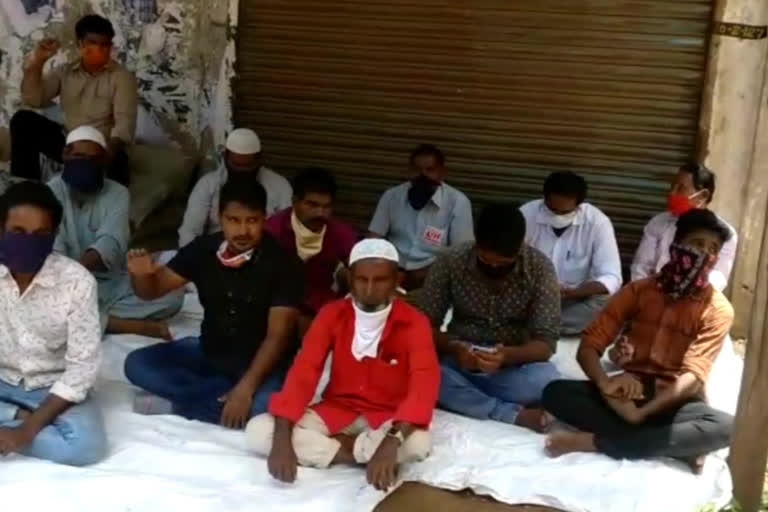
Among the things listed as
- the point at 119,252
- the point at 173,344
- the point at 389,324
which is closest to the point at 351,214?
the point at 119,252

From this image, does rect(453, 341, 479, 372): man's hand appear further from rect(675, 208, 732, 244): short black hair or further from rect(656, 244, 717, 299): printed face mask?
rect(675, 208, 732, 244): short black hair

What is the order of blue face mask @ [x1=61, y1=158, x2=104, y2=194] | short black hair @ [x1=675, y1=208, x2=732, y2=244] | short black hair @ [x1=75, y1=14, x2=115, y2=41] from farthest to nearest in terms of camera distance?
short black hair @ [x1=75, y1=14, x2=115, y2=41], blue face mask @ [x1=61, y1=158, x2=104, y2=194], short black hair @ [x1=675, y1=208, x2=732, y2=244]

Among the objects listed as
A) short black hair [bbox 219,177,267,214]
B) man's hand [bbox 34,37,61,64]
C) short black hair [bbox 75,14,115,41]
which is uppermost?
short black hair [bbox 75,14,115,41]

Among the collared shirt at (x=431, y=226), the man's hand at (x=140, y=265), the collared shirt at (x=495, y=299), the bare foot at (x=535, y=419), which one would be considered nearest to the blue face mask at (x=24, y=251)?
the man's hand at (x=140, y=265)

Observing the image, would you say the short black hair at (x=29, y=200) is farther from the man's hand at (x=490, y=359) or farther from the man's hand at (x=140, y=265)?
the man's hand at (x=490, y=359)

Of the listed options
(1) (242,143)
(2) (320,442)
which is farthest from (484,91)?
(2) (320,442)

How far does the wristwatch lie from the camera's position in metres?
4.07

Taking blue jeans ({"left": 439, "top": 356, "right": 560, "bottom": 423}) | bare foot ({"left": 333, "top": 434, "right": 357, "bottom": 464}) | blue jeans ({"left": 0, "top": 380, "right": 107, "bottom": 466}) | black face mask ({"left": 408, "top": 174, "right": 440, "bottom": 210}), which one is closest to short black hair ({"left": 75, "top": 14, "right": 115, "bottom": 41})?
black face mask ({"left": 408, "top": 174, "right": 440, "bottom": 210})

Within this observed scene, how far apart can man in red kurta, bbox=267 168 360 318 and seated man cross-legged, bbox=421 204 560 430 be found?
0.64 meters

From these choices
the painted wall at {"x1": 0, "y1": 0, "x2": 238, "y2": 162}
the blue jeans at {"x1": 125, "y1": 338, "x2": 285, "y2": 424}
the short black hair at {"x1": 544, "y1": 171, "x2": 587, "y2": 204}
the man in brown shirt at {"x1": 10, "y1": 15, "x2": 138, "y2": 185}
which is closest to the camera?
the blue jeans at {"x1": 125, "y1": 338, "x2": 285, "y2": 424}

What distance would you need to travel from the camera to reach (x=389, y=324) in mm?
4270

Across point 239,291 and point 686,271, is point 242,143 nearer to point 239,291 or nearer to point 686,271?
point 239,291

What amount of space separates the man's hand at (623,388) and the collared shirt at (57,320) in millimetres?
1908

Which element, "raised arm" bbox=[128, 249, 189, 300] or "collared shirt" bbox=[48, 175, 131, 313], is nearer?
"raised arm" bbox=[128, 249, 189, 300]
